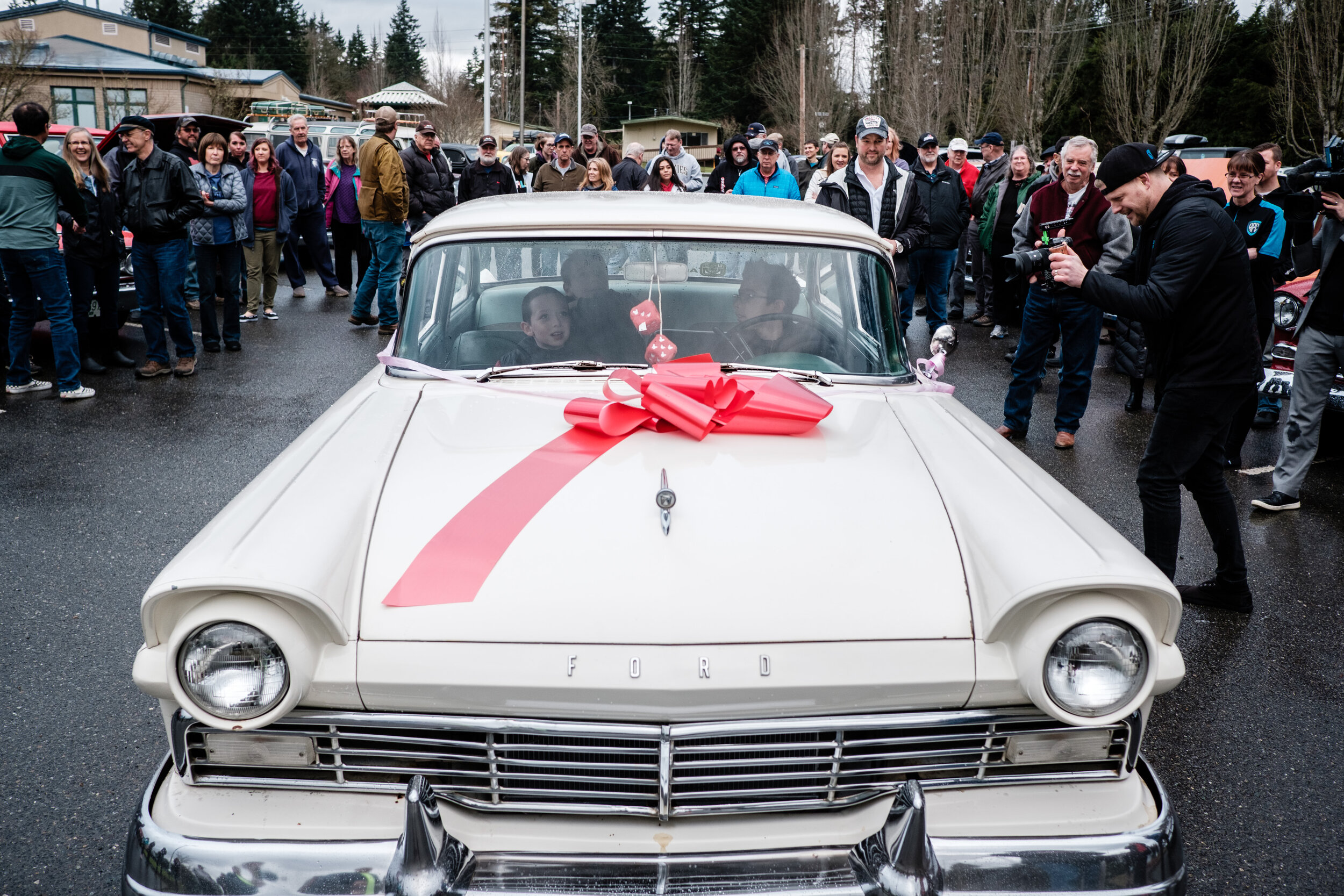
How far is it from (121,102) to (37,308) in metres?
41.7

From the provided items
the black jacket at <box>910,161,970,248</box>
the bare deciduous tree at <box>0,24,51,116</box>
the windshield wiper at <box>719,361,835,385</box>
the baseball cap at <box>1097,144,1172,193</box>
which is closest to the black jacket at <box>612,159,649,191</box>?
the black jacket at <box>910,161,970,248</box>

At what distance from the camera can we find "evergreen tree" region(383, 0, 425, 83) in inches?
3873

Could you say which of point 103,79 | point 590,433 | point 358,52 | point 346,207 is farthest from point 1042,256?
point 358,52

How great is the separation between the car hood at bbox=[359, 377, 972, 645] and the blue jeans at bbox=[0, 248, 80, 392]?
586 cm

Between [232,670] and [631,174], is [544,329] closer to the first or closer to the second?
[232,670]

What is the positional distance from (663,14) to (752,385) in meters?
77.1

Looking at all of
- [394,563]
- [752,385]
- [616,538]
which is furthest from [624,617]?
[752,385]

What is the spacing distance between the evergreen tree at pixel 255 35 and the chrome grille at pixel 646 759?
83.3 m

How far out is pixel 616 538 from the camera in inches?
89.6

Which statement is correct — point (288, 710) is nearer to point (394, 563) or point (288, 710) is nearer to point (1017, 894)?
point (394, 563)

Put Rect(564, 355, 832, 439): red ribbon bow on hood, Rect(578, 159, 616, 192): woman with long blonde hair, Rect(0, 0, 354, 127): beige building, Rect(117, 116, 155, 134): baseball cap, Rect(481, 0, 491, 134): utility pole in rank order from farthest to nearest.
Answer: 1. Rect(0, 0, 354, 127): beige building
2. Rect(481, 0, 491, 134): utility pole
3. Rect(578, 159, 616, 192): woman with long blonde hair
4. Rect(117, 116, 155, 134): baseball cap
5. Rect(564, 355, 832, 439): red ribbon bow on hood

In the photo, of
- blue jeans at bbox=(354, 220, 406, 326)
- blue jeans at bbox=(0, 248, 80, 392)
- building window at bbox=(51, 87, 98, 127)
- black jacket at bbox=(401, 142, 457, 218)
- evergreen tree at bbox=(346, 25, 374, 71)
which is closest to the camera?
blue jeans at bbox=(0, 248, 80, 392)

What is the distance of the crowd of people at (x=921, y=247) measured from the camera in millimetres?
4012

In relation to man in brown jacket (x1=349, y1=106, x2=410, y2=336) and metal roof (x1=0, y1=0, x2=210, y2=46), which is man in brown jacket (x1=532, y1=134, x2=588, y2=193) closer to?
man in brown jacket (x1=349, y1=106, x2=410, y2=336)
